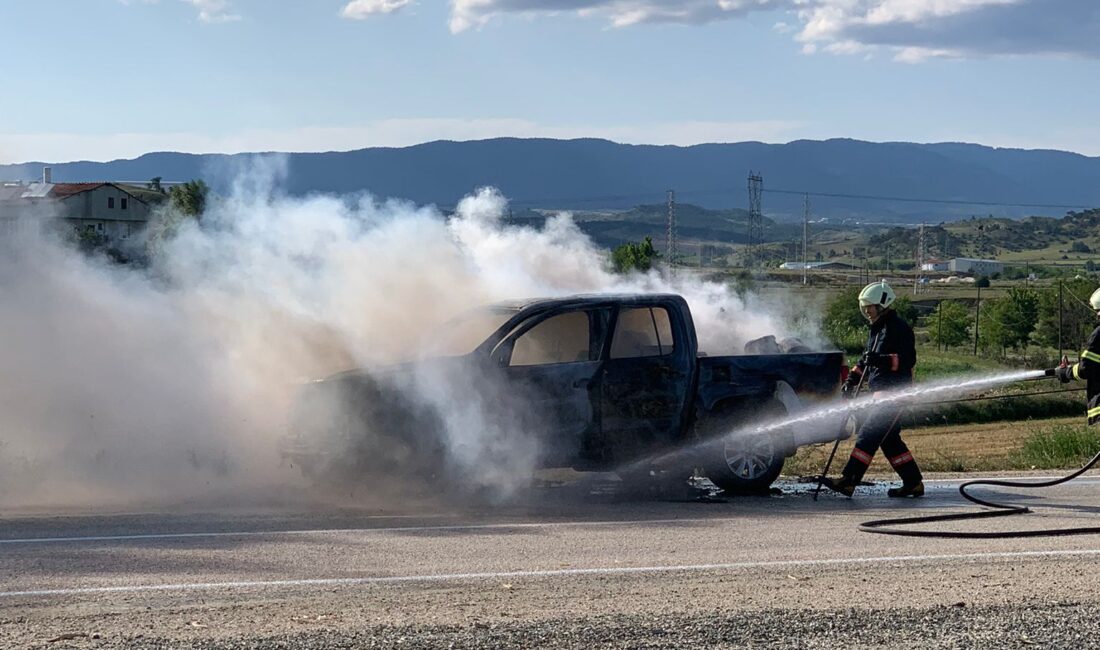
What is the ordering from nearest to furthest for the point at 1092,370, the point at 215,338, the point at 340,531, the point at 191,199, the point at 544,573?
the point at 544,573 < the point at 340,531 < the point at 1092,370 < the point at 215,338 < the point at 191,199

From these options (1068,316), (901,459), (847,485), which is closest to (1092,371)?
(901,459)

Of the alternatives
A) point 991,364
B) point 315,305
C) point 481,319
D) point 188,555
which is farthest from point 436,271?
point 991,364

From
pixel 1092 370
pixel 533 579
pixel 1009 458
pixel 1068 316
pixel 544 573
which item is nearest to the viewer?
pixel 533 579

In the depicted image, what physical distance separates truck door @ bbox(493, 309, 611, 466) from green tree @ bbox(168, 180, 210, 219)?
6254 mm

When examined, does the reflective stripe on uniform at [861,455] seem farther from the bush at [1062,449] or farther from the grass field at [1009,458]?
the bush at [1062,449]

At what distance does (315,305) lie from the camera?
14789mm

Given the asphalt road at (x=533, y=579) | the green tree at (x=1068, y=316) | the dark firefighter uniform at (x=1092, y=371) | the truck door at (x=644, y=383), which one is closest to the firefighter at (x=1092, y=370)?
the dark firefighter uniform at (x=1092, y=371)

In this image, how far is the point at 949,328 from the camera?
78.2 metres

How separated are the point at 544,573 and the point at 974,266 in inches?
7087

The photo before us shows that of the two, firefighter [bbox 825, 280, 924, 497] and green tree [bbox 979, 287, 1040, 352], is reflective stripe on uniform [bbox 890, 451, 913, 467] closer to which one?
firefighter [bbox 825, 280, 924, 497]

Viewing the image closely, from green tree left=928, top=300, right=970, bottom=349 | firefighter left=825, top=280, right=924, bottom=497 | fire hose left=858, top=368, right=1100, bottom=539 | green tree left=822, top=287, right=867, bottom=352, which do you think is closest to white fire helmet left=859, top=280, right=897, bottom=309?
A: firefighter left=825, top=280, right=924, bottom=497

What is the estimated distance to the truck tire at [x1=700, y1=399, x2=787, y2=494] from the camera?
12.7m

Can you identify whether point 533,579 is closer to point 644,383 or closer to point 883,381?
point 644,383

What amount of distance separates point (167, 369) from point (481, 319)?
3.58 metres
